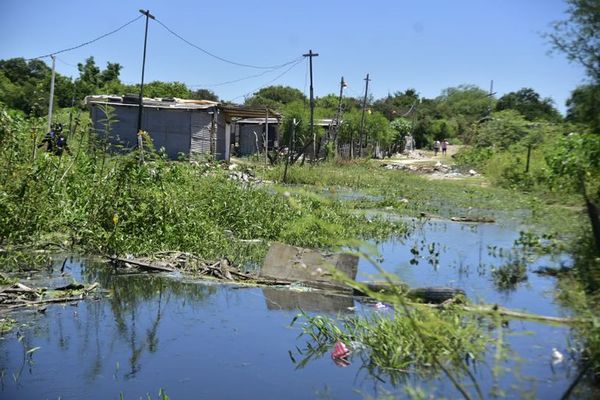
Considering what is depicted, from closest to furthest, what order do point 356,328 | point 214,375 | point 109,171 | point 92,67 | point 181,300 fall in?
point 214,375 < point 356,328 < point 181,300 < point 109,171 < point 92,67

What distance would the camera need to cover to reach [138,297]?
26.2 feet

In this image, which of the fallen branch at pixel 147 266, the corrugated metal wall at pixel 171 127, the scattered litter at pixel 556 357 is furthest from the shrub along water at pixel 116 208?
the corrugated metal wall at pixel 171 127

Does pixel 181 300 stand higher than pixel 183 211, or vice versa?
pixel 183 211

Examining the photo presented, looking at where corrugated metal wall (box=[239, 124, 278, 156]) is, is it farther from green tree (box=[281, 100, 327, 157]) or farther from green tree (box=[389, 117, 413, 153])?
green tree (box=[389, 117, 413, 153])

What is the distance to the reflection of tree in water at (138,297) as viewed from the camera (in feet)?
21.4

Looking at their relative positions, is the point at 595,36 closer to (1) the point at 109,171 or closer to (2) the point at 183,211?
(2) the point at 183,211

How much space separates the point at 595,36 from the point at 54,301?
6.45m

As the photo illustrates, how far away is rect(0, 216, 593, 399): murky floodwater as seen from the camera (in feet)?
17.4

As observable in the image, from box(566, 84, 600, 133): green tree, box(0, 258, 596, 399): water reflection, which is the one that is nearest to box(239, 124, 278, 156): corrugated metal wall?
box(0, 258, 596, 399): water reflection

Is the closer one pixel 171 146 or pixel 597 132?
pixel 597 132

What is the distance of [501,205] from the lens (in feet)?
66.4

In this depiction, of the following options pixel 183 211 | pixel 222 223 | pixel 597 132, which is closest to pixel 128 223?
pixel 183 211

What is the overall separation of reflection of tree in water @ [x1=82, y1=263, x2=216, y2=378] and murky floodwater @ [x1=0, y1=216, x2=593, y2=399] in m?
0.01

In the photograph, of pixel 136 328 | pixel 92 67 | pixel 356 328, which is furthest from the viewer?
pixel 92 67
